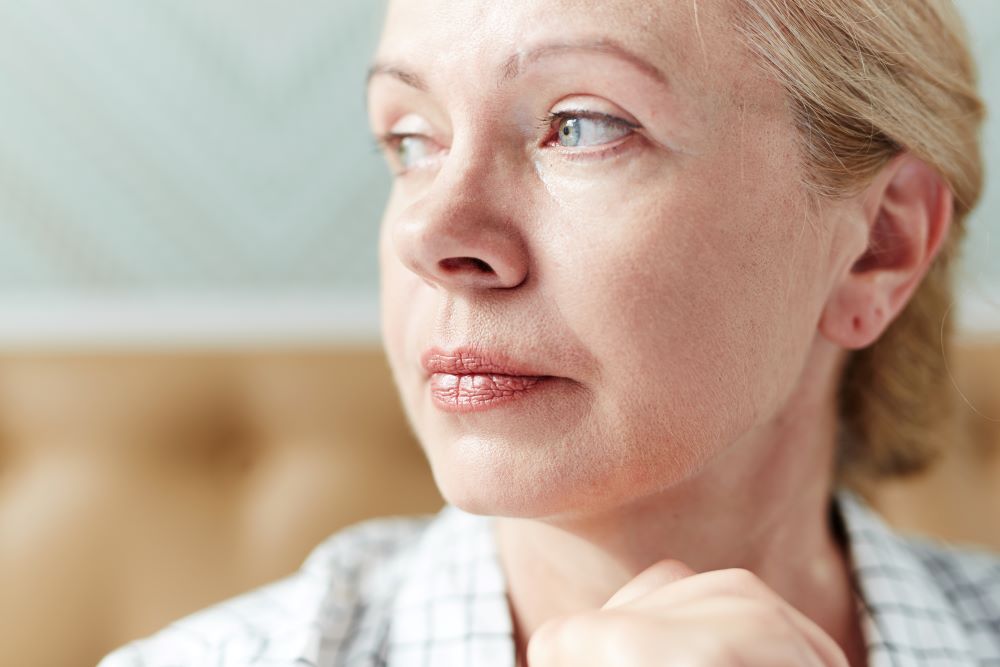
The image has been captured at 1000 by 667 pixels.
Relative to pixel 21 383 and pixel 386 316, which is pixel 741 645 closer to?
pixel 386 316

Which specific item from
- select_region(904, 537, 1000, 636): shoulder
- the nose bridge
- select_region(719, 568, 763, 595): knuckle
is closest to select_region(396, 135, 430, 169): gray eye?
the nose bridge

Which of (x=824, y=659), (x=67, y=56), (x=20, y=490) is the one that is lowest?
(x=824, y=659)

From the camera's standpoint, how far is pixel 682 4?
537mm

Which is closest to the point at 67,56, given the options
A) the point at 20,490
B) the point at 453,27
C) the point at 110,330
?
the point at 110,330

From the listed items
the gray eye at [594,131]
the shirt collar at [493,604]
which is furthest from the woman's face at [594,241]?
the shirt collar at [493,604]

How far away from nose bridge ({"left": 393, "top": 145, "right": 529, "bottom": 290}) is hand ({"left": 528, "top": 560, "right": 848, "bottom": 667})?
17 centimetres

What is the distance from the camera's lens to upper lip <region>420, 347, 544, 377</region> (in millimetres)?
539

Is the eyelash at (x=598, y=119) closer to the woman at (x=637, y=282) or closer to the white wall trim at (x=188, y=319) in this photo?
the woman at (x=637, y=282)

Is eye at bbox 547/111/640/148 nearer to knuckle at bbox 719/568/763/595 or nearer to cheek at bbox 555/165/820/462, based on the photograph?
cheek at bbox 555/165/820/462

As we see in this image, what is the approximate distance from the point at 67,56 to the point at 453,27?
477 millimetres

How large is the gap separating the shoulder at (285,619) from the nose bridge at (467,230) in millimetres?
255

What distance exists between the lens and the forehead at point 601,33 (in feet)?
1.72

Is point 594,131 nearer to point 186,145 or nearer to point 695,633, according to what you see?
point 695,633

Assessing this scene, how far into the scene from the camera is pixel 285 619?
683mm
